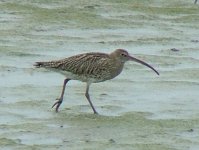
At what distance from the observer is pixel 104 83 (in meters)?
13.6

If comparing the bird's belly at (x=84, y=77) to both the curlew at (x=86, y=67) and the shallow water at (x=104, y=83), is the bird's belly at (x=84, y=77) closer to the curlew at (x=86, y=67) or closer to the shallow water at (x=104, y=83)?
the curlew at (x=86, y=67)

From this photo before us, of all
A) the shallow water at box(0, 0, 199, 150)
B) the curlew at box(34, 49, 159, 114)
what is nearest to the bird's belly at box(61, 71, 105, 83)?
the curlew at box(34, 49, 159, 114)

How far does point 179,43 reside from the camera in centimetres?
1669

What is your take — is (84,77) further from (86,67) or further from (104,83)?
(104,83)

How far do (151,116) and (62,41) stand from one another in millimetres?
4736

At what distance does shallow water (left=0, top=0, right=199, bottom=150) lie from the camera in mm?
10672

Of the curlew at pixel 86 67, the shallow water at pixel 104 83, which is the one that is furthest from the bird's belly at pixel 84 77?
the shallow water at pixel 104 83

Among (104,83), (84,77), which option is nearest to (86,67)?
(84,77)

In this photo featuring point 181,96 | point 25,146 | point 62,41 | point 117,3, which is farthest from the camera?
point 117,3

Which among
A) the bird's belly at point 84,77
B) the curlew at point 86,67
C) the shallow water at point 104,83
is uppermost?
the curlew at point 86,67

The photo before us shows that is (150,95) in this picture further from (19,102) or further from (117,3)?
(117,3)

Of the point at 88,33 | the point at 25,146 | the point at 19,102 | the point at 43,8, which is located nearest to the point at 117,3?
the point at 43,8

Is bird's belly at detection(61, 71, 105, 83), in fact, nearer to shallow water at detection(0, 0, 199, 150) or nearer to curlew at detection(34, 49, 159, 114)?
curlew at detection(34, 49, 159, 114)

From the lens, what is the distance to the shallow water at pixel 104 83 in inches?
420
